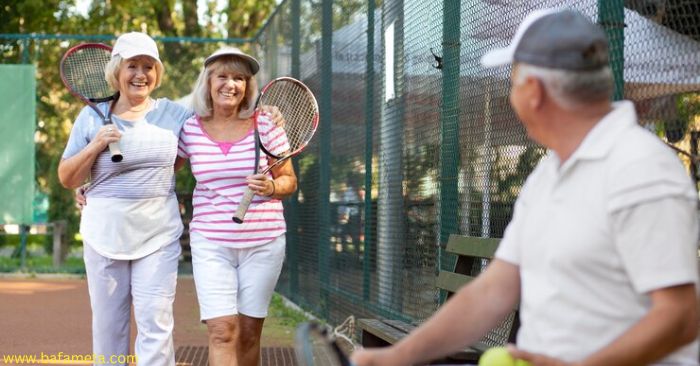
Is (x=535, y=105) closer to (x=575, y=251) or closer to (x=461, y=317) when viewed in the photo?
(x=575, y=251)

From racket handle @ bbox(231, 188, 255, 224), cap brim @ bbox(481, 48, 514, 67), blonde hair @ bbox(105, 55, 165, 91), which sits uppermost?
blonde hair @ bbox(105, 55, 165, 91)

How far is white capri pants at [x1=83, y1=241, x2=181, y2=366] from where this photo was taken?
18.1ft

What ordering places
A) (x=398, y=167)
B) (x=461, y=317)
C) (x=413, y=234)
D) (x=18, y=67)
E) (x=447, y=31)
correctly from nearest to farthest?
1. (x=461, y=317)
2. (x=447, y=31)
3. (x=413, y=234)
4. (x=398, y=167)
5. (x=18, y=67)

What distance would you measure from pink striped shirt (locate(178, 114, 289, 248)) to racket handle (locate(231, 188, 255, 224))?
10 cm

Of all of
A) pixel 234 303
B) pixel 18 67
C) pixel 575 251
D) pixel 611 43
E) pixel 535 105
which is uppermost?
pixel 18 67

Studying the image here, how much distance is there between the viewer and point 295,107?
20.6 ft

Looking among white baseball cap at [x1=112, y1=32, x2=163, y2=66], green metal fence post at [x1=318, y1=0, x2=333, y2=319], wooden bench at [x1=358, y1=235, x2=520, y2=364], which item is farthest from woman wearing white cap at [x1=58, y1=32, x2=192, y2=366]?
green metal fence post at [x1=318, y1=0, x2=333, y2=319]

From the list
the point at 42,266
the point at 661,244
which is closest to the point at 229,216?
the point at 661,244

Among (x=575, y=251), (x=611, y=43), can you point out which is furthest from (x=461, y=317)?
(x=611, y=43)

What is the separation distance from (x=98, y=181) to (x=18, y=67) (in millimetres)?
9689

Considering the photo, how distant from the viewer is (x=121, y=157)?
5.45m

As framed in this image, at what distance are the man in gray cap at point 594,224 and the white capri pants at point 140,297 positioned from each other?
2.81 metres

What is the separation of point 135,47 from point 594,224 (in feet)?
11.0

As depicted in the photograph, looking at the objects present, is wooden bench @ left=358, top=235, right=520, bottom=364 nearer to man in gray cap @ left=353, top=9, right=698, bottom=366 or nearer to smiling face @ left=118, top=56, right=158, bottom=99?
smiling face @ left=118, top=56, right=158, bottom=99
